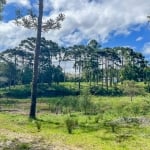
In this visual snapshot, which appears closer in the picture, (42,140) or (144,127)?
(42,140)

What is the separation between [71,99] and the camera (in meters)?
45.2

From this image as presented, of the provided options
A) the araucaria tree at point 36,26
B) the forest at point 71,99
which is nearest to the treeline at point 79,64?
the forest at point 71,99

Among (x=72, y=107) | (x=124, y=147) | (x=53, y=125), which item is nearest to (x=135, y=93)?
(x=72, y=107)

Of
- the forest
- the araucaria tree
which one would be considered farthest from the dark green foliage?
the araucaria tree

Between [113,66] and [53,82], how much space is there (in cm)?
2062

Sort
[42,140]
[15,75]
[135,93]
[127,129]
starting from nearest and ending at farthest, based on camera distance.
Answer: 1. [42,140]
2. [127,129]
3. [135,93]
4. [15,75]

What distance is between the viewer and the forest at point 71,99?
47.0 ft

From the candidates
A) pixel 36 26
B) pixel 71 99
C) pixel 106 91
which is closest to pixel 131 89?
pixel 106 91

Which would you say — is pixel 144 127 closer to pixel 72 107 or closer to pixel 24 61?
pixel 72 107

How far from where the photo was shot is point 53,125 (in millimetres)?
18719

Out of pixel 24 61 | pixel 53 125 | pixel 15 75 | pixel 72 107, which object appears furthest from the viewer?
pixel 24 61

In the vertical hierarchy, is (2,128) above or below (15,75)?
below

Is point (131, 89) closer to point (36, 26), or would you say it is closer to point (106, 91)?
point (106, 91)

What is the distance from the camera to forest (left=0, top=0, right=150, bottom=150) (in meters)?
14.3
